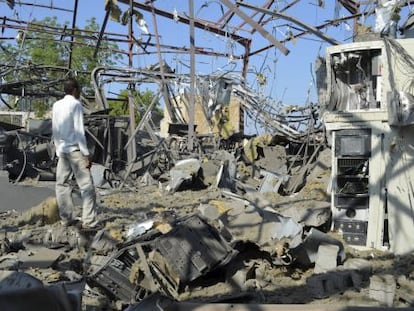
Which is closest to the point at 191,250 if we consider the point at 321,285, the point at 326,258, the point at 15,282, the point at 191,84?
the point at 321,285

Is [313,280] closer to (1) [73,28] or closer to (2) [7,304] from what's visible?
(2) [7,304]

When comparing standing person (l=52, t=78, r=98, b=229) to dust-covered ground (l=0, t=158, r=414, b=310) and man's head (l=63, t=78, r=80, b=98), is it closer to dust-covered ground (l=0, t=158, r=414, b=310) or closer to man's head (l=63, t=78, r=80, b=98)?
man's head (l=63, t=78, r=80, b=98)

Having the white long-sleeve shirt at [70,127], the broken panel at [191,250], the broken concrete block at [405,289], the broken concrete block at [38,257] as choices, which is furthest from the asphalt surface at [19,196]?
the broken concrete block at [405,289]

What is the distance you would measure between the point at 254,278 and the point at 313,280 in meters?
0.58

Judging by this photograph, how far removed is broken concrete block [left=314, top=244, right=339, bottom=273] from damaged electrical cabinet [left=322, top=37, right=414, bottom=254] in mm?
1243

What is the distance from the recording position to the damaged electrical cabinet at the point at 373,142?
6.60 m

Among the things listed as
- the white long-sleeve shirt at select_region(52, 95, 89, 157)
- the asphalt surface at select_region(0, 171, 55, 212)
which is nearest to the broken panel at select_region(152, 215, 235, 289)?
the white long-sleeve shirt at select_region(52, 95, 89, 157)

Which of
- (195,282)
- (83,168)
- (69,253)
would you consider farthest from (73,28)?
(195,282)

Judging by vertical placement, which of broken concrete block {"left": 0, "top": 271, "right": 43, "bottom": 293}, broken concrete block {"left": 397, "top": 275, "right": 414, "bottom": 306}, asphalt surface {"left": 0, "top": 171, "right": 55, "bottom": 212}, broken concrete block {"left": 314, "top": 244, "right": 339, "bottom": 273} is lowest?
broken concrete block {"left": 397, "top": 275, "right": 414, "bottom": 306}

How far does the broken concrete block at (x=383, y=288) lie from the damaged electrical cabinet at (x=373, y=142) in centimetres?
107

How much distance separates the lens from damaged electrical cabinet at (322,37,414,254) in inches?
260

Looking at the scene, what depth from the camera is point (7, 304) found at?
247 centimetres

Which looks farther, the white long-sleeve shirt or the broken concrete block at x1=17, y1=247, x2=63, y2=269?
the white long-sleeve shirt

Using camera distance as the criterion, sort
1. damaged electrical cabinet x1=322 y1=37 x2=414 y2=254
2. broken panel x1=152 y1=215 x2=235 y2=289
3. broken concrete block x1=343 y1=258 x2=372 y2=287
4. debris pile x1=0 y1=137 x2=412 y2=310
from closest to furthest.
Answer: debris pile x1=0 y1=137 x2=412 y2=310, broken panel x1=152 y1=215 x2=235 y2=289, broken concrete block x1=343 y1=258 x2=372 y2=287, damaged electrical cabinet x1=322 y1=37 x2=414 y2=254
